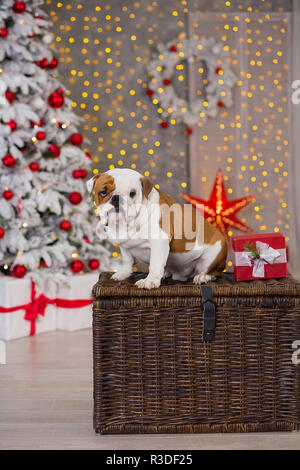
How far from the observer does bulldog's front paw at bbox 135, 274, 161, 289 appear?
184 centimetres

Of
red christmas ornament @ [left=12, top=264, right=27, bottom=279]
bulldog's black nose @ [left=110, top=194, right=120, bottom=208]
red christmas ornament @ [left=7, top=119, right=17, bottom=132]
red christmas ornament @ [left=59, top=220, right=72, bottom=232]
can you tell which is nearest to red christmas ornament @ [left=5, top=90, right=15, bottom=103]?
red christmas ornament @ [left=7, top=119, right=17, bottom=132]

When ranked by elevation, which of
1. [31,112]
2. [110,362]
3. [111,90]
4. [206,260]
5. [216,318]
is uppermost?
[111,90]

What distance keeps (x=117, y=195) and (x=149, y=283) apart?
11.9 inches

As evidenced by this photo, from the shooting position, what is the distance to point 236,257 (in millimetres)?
1973

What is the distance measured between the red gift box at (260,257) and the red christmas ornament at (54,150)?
5.74ft

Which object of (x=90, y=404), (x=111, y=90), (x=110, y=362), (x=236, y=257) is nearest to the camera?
(x=110, y=362)

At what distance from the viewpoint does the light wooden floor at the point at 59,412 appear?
5.82ft

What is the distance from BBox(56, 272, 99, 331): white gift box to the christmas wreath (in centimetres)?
187

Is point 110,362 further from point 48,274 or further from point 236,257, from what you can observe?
point 48,274

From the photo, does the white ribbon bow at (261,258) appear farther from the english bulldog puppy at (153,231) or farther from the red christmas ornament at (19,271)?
the red christmas ornament at (19,271)

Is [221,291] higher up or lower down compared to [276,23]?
lower down
